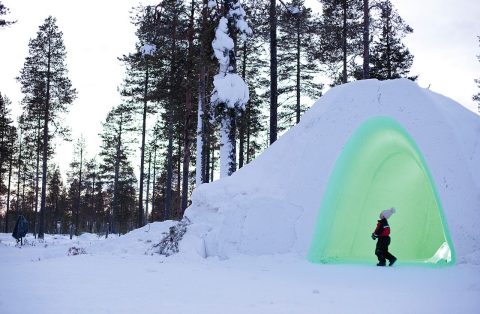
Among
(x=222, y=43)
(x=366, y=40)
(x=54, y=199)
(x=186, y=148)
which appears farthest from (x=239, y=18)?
(x=54, y=199)

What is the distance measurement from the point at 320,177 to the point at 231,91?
4345 mm

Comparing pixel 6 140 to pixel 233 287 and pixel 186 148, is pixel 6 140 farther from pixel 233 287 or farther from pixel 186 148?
pixel 233 287

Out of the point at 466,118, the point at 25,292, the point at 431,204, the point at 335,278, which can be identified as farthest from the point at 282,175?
the point at 25,292

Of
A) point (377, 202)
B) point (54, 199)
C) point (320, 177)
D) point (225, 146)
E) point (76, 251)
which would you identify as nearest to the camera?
point (320, 177)

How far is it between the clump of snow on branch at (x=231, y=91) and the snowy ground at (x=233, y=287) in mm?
5266

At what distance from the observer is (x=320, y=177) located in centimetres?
889

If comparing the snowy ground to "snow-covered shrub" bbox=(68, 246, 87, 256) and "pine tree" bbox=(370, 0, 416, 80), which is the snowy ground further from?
"pine tree" bbox=(370, 0, 416, 80)

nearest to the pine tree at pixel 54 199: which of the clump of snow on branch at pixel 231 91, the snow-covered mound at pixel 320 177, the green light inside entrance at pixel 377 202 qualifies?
the clump of snow on branch at pixel 231 91

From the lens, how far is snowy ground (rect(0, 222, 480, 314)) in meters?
4.11

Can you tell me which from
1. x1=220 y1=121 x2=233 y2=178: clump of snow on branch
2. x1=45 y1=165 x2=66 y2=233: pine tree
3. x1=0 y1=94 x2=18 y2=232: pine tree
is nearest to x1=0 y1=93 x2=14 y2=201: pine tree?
x1=0 y1=94 x2=18 y2=232: pine tree

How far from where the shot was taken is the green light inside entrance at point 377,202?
8.98 metres

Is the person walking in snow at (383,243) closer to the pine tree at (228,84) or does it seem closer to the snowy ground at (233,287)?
the snowy ground at (233,287)

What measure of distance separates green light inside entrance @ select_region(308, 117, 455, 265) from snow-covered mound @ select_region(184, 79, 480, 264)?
25 cm

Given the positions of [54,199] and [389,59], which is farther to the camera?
[54,199]
